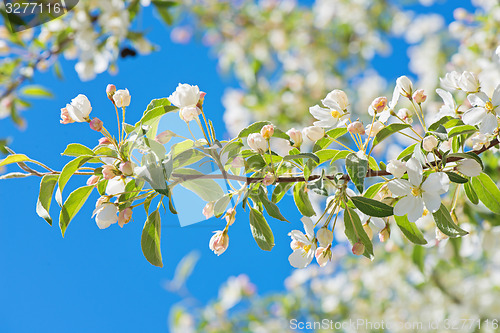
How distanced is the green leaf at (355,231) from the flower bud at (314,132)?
0.45 ft

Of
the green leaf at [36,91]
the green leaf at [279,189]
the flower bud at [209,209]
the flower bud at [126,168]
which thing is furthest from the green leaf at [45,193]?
the green leaf at [36,91]

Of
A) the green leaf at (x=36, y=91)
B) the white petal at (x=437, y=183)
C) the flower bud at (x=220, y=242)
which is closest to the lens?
the white petal at (x=437, y=183)

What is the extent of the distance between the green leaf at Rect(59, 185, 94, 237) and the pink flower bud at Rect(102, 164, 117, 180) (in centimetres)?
8

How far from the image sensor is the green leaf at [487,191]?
2.61ft

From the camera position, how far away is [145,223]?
0.77 meters

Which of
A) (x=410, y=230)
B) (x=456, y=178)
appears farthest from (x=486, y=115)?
(x=410, y=230)

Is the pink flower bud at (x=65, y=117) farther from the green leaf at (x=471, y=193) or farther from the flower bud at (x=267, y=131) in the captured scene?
the green leaf at (x=471, y=193)

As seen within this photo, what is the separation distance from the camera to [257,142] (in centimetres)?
74

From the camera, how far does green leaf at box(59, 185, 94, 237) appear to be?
743 millimetres

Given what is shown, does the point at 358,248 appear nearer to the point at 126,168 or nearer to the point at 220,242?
the point at 220,242

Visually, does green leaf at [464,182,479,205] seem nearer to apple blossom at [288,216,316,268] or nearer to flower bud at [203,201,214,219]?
apple blossom at [288,216,316,268]

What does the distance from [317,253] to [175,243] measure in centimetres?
51

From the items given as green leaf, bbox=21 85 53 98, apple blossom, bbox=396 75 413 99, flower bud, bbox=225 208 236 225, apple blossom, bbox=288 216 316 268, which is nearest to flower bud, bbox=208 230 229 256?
flower bud, bbox=225 208 236 225

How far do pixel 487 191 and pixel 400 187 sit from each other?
210 millimetres
